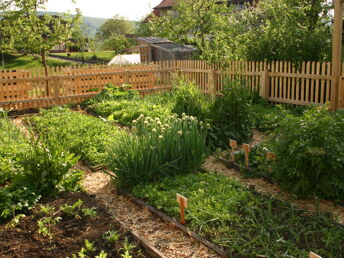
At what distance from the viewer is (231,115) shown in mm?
7188

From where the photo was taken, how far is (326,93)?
9258 millimetres

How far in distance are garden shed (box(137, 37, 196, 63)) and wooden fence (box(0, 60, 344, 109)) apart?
21.5 feet

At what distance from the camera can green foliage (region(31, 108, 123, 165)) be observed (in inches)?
237

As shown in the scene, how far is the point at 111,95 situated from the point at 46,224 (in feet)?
27.3

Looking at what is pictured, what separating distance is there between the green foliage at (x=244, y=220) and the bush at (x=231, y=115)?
2.19 m

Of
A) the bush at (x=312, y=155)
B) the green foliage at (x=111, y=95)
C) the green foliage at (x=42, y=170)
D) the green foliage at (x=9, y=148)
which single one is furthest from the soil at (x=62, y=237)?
the green foliage at (x=111, y=95)

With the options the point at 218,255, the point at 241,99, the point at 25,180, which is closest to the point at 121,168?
the point at 25,180

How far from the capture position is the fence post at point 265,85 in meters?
10.7

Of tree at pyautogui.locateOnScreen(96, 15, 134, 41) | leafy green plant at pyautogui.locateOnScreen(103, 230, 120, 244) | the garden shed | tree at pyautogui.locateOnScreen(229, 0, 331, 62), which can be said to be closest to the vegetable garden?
leafy green plant at pyautogui.locateOnScreen(103, 230, 120, 244)

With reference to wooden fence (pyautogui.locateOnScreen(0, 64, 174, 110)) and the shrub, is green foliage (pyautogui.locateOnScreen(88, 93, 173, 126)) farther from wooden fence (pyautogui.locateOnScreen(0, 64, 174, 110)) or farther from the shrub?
wooden fence (pyautogui.locateOnScreen(0, 64, 174, 110))

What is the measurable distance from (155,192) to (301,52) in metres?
7.60

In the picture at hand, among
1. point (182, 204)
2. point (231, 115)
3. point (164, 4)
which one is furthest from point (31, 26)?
point (164, 4)

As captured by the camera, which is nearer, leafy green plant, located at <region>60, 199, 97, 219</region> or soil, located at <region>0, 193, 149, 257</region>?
soil, located at <region>0, 193, 149, 257</region>

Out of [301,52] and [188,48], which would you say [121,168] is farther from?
[188,48]
